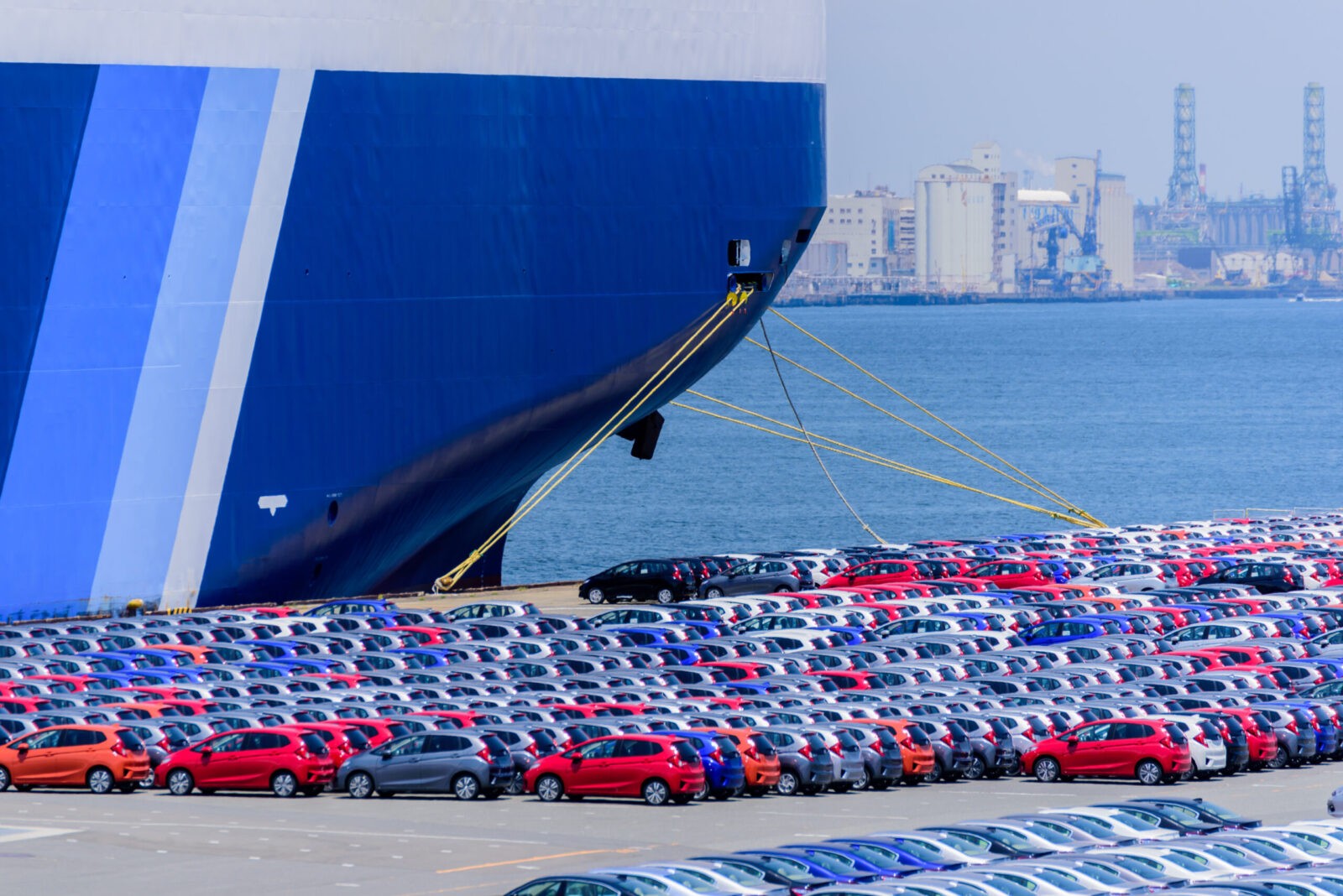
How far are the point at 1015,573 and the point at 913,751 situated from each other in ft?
67.5

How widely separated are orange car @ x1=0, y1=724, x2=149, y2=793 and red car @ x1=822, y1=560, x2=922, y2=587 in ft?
77.2

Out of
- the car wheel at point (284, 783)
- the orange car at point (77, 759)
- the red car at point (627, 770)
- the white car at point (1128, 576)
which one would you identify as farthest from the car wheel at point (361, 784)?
the white car at point (1128, 576)

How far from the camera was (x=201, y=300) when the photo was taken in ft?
149

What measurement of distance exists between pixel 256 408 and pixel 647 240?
32.2 ft

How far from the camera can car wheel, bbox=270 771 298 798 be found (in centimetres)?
3022

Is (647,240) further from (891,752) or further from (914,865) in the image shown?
(914,865)

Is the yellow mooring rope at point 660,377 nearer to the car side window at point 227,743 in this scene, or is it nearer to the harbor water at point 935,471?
the car side window at point 227,743

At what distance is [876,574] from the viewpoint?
51969mm

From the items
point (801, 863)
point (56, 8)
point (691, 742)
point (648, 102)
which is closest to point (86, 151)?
point (56, 8)

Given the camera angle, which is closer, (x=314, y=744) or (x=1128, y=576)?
(x=314, y=744)

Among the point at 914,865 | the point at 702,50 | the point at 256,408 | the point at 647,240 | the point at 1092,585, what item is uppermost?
the point at 702,50

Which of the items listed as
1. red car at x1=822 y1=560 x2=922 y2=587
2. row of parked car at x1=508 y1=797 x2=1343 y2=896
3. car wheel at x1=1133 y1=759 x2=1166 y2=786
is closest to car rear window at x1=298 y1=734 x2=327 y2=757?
row of parked car at x1=508 y1=797 x2=1343 y2=896

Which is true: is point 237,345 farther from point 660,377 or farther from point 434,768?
point 434,768

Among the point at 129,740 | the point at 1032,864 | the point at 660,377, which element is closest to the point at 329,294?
the point at 660,377
